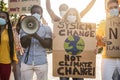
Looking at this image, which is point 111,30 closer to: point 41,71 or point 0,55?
point 41,71

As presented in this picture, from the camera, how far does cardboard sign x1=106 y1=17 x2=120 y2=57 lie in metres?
8.16

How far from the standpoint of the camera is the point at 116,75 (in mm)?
8117

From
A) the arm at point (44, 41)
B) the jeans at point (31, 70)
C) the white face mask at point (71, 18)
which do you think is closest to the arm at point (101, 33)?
the white face mask at point (71, 18)

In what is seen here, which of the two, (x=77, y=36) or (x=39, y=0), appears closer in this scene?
(x=77, y=36)

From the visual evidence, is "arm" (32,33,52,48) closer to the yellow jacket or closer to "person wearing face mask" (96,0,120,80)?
the yellow jacket

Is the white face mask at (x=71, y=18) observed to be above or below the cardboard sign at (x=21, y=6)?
below

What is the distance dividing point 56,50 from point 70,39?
1.06ft

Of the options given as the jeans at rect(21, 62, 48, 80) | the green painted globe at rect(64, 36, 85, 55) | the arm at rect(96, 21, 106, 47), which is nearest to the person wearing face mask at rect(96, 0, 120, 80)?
the arm at rect(96, 21, 106, 47)

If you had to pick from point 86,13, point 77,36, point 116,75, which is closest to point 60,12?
point 86,13

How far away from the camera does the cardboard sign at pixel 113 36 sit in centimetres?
816

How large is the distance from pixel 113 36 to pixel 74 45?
0.72 metres

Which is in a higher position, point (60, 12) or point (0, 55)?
point (60, 12)

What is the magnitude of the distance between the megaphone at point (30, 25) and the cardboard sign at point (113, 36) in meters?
1.28

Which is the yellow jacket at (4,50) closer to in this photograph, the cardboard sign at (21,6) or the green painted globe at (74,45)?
the green painted globe at (74,45)
